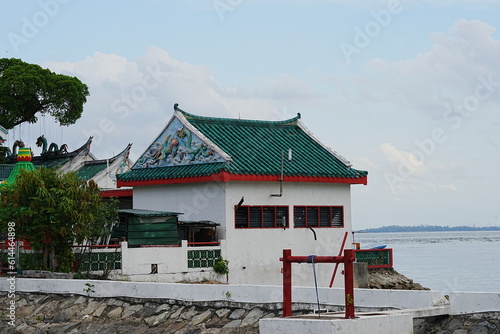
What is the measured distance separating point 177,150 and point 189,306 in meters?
10.2

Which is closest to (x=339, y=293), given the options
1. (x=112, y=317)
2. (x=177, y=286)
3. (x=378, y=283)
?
(x=177, y=286)

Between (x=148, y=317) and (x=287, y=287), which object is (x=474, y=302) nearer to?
(x=287, y=287)

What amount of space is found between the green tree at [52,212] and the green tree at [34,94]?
2454cm

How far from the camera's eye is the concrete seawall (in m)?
16.8

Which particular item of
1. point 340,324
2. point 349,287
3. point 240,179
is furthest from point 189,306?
point 240,179

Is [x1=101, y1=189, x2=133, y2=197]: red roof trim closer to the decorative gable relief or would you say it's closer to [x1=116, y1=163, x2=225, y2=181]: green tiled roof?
[x1=116, y1=163, x2=225, y2=181]: green tiled roof

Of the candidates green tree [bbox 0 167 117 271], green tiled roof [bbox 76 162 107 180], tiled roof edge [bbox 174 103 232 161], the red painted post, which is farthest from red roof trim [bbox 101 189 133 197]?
the red painted post

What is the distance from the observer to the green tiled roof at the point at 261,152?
2889 centimetres

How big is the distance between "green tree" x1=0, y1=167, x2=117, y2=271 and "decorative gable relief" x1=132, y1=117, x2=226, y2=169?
4.37 meters

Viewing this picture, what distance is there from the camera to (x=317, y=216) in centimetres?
3050

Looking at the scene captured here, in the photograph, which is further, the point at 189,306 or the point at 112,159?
the point at 112,159

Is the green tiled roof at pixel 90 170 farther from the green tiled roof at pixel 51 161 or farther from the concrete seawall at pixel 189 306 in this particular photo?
the concrete seawall at pixel 189 306

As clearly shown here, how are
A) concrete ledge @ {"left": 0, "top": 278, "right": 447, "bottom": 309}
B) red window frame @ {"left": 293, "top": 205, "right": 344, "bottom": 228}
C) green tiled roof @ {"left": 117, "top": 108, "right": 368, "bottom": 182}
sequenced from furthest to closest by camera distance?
red window frame @ {"left": 293, "top": 205, "right": 344, "bottom": 228} < green tiled roof @ {"left": 117, "top": 108, "right": 368, "bottom": 182} < concrete ledge @ {"left": 0, "top": 278, "right": 447, "bottom": 309}

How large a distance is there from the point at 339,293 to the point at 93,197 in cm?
1004
